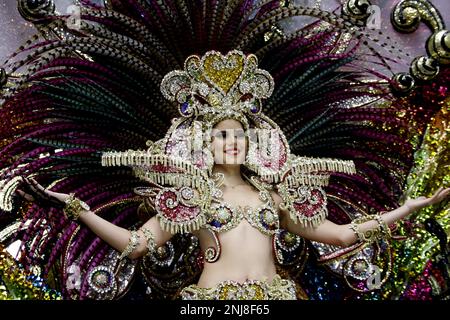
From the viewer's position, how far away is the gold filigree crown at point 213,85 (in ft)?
8.77

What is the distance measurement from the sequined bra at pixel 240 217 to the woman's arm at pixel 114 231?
14cm

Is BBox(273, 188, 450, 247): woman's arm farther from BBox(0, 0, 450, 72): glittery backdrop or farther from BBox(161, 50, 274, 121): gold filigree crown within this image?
BBox(0, 0, 450, 72): glittery backdrop

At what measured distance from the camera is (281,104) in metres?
2.91

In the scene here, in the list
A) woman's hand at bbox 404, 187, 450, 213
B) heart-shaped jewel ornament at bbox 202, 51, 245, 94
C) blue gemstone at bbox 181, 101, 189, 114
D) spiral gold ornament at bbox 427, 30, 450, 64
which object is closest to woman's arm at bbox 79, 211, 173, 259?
blue gemstone at bbox 181, 101, 189, 114

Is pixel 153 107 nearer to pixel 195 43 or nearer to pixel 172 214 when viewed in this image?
pixel 195 43

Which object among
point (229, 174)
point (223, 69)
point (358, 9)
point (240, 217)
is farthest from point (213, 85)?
point (358, 9)

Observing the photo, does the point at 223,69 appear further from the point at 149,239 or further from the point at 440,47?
the point at 440,47

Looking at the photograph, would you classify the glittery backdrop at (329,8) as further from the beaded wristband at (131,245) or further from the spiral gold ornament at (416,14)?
the beaded wristband at (131,245)

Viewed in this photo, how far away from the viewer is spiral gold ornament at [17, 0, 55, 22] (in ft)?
9.37

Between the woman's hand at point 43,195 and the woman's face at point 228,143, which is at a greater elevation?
the woman's face at point 228,143

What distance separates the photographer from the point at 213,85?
2.68 metres

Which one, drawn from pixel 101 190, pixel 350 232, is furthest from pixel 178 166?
pixel 350 232

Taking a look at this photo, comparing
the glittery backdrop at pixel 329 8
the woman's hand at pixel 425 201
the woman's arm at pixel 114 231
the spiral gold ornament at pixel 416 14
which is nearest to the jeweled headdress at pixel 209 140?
the woman's arm at pixel 114 231

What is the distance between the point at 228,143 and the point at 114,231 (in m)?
0.44
